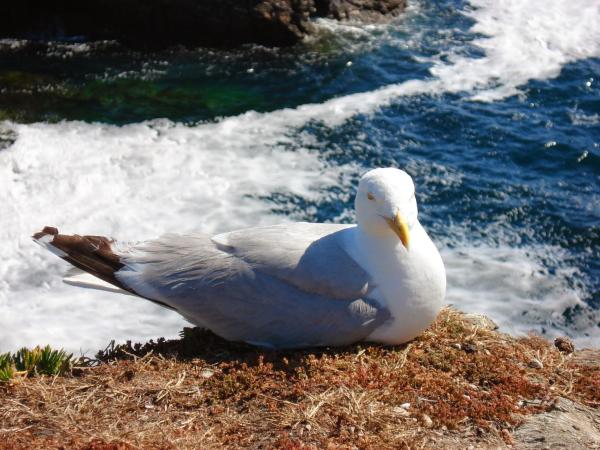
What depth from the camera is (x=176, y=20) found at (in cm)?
1518

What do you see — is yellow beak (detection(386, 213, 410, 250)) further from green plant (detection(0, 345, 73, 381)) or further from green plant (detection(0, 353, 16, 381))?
green plant (detection(0, 353, 16, 381))

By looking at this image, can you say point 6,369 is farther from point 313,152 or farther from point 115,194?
point 313,152

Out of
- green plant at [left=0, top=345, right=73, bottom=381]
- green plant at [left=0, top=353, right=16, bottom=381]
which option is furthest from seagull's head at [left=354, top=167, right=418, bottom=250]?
green plant at [left=0, top=353, right=16, bottom=381]

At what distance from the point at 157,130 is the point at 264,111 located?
177 centimetres

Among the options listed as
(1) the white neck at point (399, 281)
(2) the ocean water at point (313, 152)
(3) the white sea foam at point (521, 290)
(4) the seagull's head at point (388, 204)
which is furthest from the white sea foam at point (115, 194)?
(4) the seagull's head at point (388, 204)

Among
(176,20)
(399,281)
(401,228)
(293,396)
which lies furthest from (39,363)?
(176,20)

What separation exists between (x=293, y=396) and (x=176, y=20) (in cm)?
1165

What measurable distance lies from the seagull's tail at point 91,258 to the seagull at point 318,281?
129 mm

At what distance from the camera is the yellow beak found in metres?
5.09

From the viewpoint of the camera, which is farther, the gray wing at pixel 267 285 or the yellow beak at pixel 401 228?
the gray wing at pixel 267 285

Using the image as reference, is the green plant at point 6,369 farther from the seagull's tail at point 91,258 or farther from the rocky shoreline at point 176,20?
the rocky shoreline at point 176,20

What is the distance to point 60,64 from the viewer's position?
47.2 feet

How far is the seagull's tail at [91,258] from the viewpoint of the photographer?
5859 millimetres

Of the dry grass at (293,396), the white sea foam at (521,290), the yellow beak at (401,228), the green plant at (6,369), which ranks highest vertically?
the yellow beak at (401,228)
